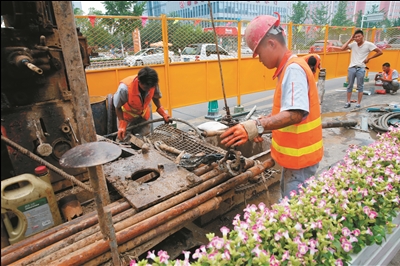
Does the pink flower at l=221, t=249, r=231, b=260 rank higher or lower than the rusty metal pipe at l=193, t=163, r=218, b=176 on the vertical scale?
higher

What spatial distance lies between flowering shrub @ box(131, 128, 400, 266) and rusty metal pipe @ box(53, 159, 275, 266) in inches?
11.7

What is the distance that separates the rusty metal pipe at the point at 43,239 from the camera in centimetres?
161

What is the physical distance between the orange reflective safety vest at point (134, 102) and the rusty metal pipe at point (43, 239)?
2.27 m

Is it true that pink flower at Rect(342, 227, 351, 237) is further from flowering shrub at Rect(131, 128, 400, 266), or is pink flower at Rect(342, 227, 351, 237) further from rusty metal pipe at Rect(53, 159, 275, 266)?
rusty metal pipe at Rect(53, 159, 275, 266)

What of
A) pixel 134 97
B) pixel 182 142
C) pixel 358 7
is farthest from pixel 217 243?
pixel 358 7

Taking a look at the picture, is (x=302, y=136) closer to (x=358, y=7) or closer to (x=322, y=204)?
(x=322, y=204)

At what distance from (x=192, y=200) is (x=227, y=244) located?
70 cm

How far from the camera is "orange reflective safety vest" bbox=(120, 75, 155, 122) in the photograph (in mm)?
3891

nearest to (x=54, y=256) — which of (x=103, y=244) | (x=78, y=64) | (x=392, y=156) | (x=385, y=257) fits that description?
(x=103, y=244)

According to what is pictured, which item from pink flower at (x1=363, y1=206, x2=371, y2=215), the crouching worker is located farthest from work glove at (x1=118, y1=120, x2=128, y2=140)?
pink flower at (x1=363, y1=206, x2=371, y2=215)

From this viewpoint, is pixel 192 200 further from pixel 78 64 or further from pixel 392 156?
pixel 392 156

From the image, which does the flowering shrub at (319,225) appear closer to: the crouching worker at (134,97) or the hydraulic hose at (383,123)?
the crouching worker at (134,97)

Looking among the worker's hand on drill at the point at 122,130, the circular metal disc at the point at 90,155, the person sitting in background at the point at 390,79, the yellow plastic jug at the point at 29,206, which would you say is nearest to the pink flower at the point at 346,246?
the circular metal disc at the point at 90,155

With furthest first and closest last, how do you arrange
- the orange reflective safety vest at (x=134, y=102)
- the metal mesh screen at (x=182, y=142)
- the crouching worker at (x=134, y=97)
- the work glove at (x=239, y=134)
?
the orange reflective safety vest at (x=134, y=102), the crouching worker at (x=134, y=97), the metal mesh screen at (x=182, y=142), the work glove at (x=239, y=134)
